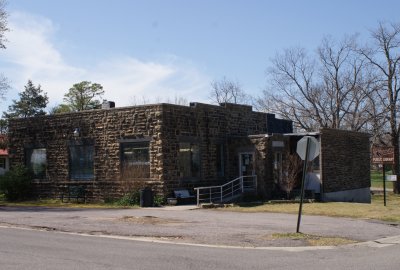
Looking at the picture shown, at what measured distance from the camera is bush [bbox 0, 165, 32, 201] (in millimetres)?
29625

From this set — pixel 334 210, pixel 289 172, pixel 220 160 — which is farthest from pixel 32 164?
pixel 334 210

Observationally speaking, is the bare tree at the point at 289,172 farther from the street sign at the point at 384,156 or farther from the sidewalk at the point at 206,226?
the sidewalk at the point at 206,226

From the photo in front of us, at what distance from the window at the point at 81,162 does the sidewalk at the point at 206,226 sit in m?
7.83

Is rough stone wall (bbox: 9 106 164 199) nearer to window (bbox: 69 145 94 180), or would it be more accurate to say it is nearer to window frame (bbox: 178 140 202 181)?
window (bbox: 69 145 94 180)

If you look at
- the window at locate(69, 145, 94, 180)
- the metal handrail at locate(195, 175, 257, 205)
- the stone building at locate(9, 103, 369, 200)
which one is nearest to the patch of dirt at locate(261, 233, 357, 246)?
the metal handrail at locate(195, 175, 257, 205)

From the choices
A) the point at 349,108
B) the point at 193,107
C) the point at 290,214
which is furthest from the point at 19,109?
the point at 290,214

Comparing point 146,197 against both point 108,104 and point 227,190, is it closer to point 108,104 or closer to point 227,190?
point 227,190

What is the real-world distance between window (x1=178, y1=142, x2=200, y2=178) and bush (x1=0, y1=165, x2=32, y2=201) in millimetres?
9354

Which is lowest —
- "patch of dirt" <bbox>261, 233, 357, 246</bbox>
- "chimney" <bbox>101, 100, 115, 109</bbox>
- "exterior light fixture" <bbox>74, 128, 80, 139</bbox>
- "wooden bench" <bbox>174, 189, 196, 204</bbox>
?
"patch of dirt" <bbox>261, 233, 357, 246</bbox>

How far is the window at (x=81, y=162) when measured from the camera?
93.4 ft

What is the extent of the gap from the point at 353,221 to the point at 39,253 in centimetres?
1135

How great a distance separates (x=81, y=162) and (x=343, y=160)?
14558 millimetres

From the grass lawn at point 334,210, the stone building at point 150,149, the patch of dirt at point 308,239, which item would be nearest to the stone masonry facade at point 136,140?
the stone building at point 150,149

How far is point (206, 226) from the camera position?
54.7ft
